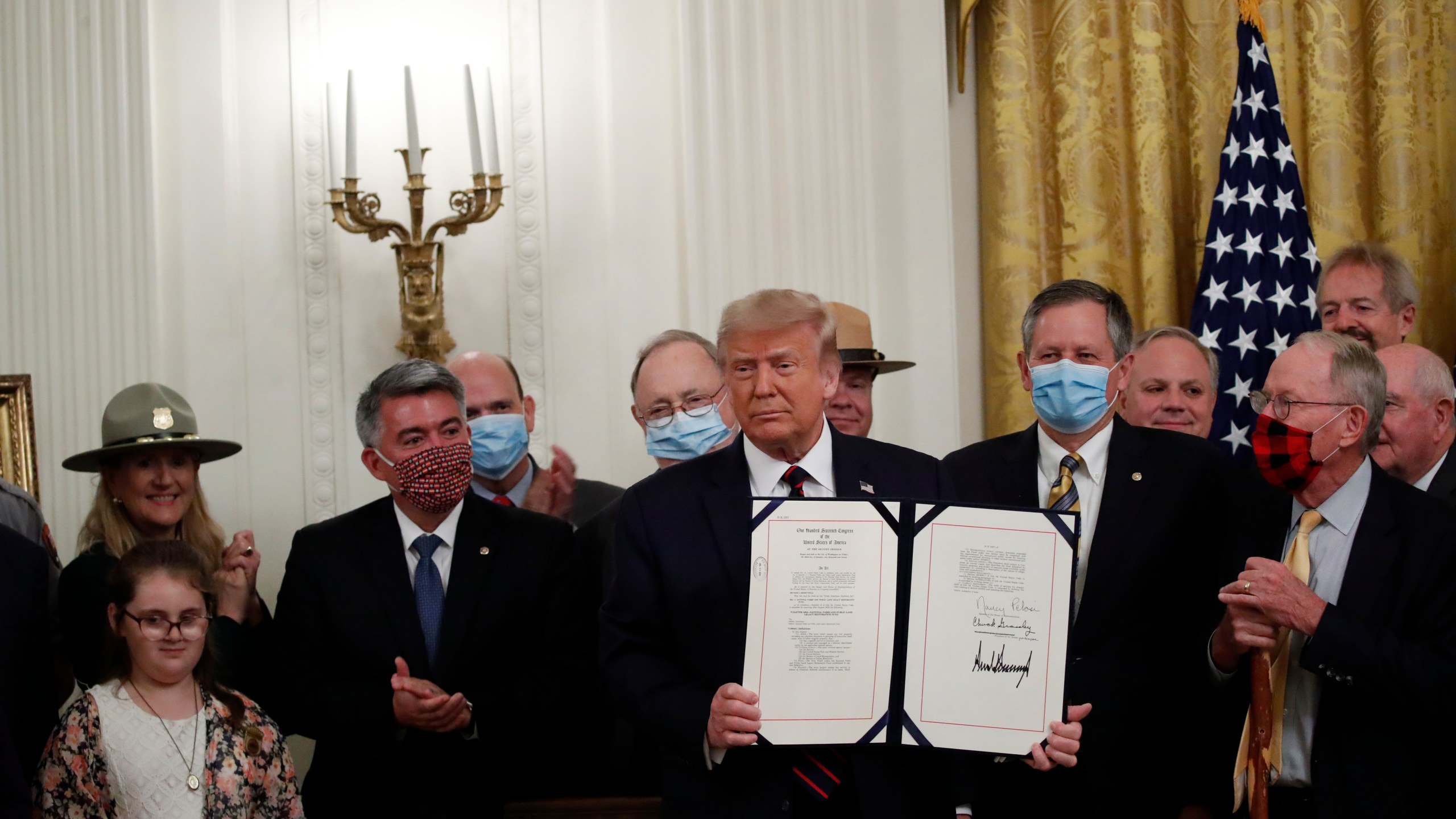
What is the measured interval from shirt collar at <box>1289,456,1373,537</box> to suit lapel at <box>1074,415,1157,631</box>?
433mm

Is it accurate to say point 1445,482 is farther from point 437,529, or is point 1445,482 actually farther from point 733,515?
point 437,529

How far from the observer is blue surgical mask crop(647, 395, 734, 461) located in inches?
163

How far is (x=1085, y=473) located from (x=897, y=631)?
1023mm

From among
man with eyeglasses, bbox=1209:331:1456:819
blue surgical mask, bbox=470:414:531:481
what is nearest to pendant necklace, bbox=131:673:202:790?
blue surgical mask, bbox=470:414:531:481

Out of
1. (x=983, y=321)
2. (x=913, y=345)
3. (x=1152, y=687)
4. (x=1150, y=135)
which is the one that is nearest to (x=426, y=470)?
(x=1152, y=687)

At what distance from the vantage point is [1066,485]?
142 inches

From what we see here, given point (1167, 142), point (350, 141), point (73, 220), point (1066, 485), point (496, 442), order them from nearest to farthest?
1. point (1066, 485)
2. point (496, 442)
3. point (350, 141)
4. point (73, 220)
5. point (1167, 142)

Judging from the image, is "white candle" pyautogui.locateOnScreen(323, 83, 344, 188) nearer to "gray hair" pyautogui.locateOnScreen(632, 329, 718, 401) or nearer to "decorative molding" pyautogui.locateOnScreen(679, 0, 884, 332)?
"decorative molding" pyautogui.locateOnScreen(679, 0, 884, 332)

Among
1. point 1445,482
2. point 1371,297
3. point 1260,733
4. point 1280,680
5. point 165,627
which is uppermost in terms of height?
point 1371,297

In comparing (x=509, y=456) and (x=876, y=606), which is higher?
(x=509, y=456)

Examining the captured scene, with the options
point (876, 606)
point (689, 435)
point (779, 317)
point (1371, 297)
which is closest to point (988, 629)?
point (876, 606)

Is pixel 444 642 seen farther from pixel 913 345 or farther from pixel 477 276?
pixel 913 345

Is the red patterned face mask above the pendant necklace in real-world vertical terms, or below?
above

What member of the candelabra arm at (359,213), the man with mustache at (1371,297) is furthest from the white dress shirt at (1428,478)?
the candelabra arm at (359,213)
